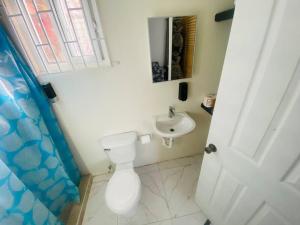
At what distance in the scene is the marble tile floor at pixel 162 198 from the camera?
1.44 metres

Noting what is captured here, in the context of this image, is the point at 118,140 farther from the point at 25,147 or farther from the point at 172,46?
the point at 172,46

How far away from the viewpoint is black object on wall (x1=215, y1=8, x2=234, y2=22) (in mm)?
1018

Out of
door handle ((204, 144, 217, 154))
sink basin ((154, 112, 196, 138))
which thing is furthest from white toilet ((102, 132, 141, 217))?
door handle ((204, 144, 217, 154))

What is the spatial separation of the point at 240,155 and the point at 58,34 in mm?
1407

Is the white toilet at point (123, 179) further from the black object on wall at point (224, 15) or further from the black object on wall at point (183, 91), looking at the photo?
the black object on wall at point (224, 15)

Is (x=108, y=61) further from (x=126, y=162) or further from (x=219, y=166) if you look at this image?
(x=219, y=166)

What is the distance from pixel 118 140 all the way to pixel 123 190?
46 cm

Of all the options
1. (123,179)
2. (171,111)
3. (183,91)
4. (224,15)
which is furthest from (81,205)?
(224,15)

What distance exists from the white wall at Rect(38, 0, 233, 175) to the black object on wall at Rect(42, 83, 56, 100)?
0.05 m

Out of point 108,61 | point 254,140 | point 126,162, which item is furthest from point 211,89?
point 126,162

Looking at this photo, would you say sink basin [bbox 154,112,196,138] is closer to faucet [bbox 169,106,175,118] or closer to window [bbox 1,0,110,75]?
faucet [bbox 169,106,175,118]

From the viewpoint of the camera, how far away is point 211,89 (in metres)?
1.54

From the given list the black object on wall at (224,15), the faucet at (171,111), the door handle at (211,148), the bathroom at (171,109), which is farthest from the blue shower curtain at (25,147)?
the black object on wall at (224,15)

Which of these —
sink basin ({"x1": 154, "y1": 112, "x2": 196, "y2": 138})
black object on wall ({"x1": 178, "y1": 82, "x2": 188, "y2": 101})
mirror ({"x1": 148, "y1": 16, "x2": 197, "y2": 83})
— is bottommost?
sink basin ({"x1": 154, "y1": 112, "x2": 196, "y2": 138})
